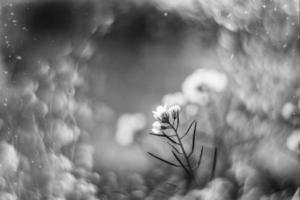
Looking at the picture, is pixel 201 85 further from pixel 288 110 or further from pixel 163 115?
pixel 288 110

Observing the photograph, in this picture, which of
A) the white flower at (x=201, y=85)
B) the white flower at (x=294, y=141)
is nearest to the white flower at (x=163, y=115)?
the white flower at (x=201, y=85)

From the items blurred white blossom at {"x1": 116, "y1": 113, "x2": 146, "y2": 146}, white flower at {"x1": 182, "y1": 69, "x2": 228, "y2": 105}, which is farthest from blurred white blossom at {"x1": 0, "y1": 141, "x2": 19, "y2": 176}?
white flower at {"x1": 182, "y1": 69, "x2": 228, "y2": 105}

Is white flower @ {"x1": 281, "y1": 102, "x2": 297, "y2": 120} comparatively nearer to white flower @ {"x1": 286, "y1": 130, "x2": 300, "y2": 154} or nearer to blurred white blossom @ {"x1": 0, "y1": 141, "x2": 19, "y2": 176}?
white flower @ {"x1": 286, "y1": 130, "x2": 300, "y2": 154}

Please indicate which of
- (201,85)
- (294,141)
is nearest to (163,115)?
(201,85)

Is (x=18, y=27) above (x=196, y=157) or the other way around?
above

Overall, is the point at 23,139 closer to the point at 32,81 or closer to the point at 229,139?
the point at 32,81

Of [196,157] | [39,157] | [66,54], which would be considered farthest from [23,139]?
[196,157]

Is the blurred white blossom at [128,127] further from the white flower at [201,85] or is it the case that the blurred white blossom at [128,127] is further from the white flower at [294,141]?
the white flower at [294,141]
